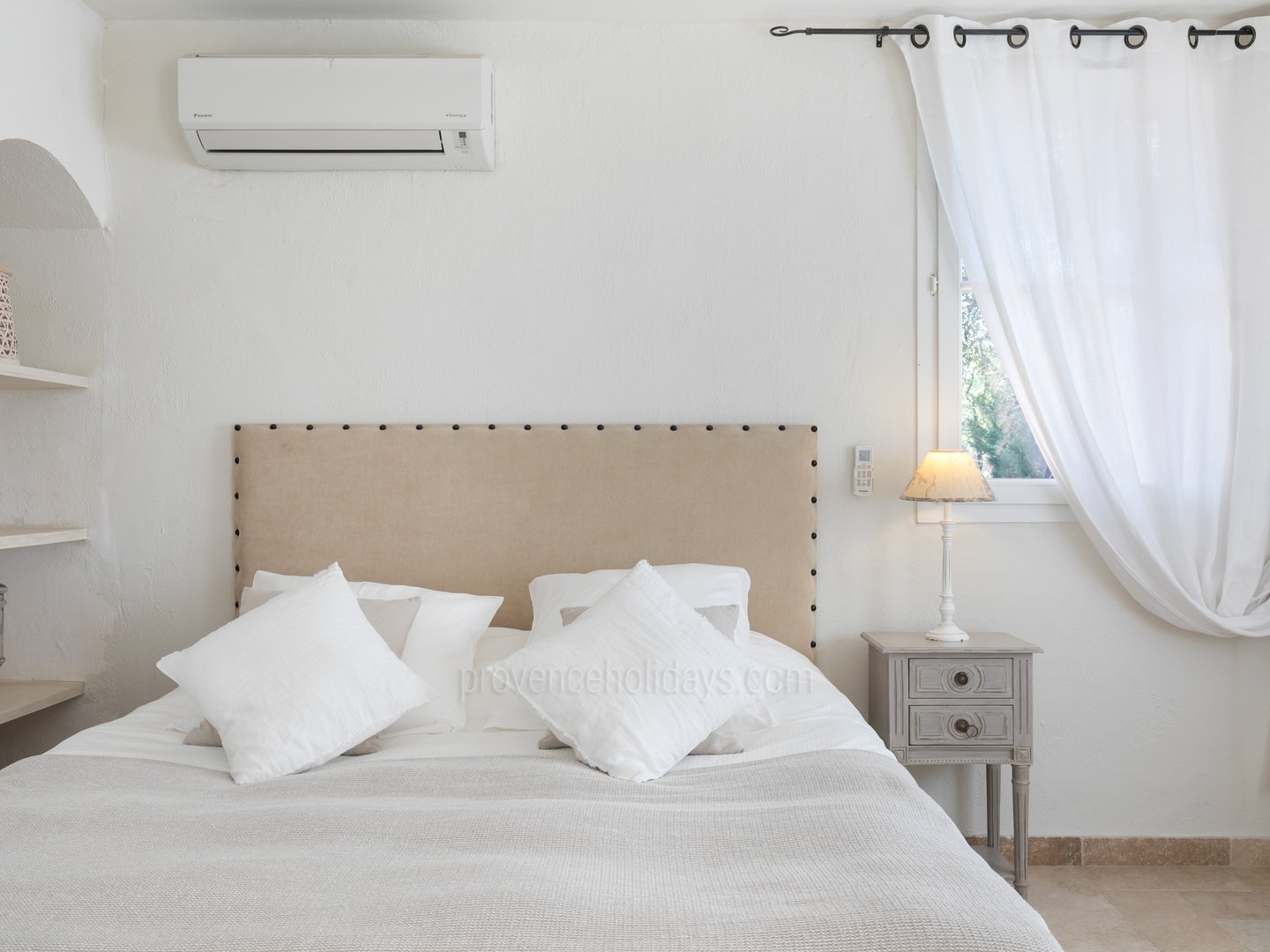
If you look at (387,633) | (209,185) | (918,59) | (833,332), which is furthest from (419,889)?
(918,59)

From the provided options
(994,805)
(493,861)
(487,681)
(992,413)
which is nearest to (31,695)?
(487,681)

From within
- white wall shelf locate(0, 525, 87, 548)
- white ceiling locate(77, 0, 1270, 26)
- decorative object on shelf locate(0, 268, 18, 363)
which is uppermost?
white ceiling locate(77, 0, 1270, 26)

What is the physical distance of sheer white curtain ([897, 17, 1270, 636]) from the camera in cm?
276

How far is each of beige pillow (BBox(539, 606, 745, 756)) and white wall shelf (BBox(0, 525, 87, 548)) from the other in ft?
5.04

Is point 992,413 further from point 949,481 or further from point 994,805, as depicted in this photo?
point 994,805

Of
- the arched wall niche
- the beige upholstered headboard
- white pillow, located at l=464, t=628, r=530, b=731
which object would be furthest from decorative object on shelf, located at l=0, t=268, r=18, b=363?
white pillow, located at l=464, t=628, r=530, b=731

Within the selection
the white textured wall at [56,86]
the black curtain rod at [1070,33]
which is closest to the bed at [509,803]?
the white textured wall at [56,86]

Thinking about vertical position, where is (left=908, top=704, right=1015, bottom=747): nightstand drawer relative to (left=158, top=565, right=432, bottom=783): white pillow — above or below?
below

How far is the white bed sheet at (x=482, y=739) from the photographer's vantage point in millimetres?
1984

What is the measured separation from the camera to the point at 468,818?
62.6 inches

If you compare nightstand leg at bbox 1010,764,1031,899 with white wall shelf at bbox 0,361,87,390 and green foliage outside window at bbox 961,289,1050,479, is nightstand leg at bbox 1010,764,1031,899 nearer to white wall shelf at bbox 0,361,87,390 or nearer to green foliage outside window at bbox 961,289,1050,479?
green foliage outside window at bbox 961,289,1050,479

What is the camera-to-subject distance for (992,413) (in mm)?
2908

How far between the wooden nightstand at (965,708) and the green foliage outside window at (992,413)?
0.62 meters

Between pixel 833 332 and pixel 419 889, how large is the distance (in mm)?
2118
